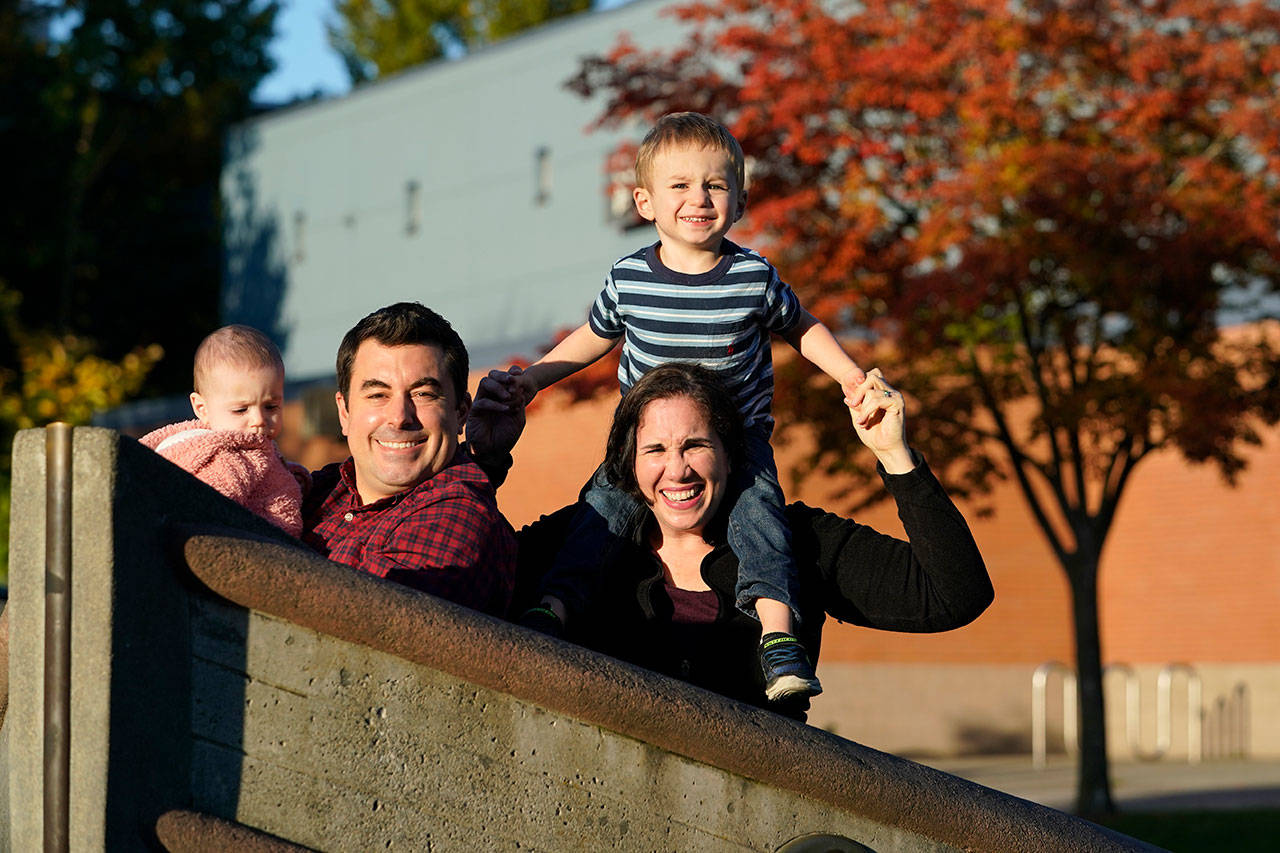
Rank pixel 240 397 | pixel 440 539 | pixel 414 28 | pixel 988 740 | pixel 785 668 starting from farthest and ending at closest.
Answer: pixel 414 28 → pixel 988 740 → pixel 240 397 → pixel 785 668 → pixel 440 539

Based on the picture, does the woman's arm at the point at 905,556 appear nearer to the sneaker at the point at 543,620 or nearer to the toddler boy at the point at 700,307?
the toddler boy at the point at 700,307

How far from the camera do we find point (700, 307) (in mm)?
4367

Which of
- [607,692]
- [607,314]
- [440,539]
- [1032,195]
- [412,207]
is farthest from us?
[412,207]

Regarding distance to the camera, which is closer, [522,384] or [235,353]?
[235,353]

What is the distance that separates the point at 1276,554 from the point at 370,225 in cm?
1545

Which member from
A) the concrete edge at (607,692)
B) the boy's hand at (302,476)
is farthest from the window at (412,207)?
the concrete edge at (607,692)

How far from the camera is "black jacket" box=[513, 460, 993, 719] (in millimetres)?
3754

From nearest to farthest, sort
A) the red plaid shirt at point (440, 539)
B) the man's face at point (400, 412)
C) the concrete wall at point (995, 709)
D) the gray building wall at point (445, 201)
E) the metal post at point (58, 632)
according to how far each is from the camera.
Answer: the metal post at point (58, 632) → the red plaid shirt at point (440, 539) → the man's face at point (400, 412) → the concrete wall at point (995, 709) → the gray building wall at point (445, 201)

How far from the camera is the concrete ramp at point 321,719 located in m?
2.67

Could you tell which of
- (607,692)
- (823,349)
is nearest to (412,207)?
(823,349)

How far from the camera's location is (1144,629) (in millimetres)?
20078

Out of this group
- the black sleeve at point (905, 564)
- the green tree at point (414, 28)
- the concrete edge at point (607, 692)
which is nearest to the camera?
the concrete edge at point (607, 692)

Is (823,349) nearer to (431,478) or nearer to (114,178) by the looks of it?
(431,478)

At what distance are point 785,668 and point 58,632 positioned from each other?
5.46ft
